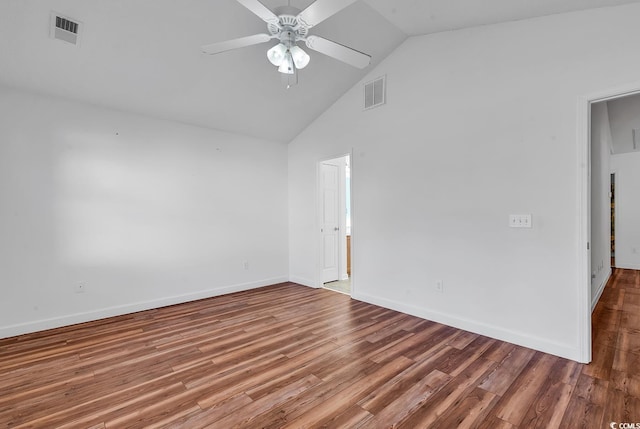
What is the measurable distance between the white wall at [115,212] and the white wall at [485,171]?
6.46ft

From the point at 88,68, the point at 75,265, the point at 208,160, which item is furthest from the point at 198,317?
the point at 88,68

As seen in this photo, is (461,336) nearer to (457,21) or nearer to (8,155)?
(457,21)

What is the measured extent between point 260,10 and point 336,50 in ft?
2.16

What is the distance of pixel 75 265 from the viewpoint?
3.39 m

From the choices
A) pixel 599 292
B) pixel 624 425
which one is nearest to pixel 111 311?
pixel 624 425

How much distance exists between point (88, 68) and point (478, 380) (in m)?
4.50

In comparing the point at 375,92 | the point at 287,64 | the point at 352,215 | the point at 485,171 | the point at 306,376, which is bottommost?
the point at 306,376

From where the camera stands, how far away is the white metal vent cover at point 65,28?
2.47 metres

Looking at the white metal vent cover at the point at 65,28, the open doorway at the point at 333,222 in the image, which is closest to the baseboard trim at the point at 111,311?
the open doorway at the point at 333,222

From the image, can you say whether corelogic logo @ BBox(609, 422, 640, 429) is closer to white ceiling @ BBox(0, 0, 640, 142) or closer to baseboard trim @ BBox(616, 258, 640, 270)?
white ceiling @ BBox(0, 0, 640, 142)

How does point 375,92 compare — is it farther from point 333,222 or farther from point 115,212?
point 115,212

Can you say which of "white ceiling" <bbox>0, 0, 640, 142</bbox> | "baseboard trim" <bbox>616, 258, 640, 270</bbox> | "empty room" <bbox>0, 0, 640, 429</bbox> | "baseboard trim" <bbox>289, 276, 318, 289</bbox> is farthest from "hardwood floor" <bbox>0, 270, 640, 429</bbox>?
"baseboard trim" <bbox>616, 258, 640, 270</bbox>

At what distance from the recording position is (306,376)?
2289 millimetres

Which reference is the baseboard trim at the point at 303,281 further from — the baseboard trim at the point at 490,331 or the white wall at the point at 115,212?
the baseboard trim at the point at 490,331
